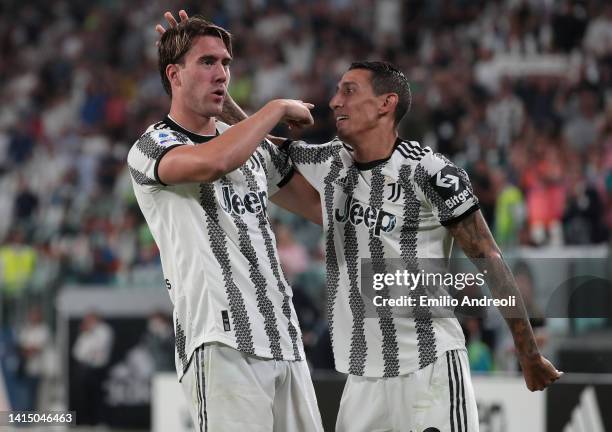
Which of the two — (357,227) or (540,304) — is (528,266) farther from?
(357,227)

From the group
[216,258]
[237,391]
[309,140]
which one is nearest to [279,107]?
[216,258]

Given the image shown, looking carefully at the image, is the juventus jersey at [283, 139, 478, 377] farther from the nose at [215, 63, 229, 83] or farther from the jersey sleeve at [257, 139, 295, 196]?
the nose at [215, 63, 229, 83]

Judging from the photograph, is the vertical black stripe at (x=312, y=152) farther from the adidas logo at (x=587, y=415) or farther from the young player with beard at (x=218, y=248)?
the adidas logo at (x=587, y=415)

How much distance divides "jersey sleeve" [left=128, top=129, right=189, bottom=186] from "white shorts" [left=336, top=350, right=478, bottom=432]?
1.28 meters

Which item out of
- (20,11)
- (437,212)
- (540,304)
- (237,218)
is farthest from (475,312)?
(20,11)

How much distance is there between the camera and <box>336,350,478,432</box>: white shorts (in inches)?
181

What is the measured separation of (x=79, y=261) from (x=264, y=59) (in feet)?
16.2

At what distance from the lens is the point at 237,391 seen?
14.1ft

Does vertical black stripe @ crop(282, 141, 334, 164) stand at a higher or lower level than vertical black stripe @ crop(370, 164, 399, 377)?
higher

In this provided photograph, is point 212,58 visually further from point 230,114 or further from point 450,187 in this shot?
point 450,187

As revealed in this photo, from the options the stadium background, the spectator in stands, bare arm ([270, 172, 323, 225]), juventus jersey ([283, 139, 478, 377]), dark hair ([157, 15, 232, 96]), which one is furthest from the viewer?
the spectator in stands

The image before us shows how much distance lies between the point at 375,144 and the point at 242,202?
2.34ft

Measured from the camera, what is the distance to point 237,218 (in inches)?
176

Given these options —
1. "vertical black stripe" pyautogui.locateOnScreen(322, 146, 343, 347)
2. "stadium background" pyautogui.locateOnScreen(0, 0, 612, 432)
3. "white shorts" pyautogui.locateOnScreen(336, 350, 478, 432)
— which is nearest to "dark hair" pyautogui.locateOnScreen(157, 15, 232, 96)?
"vertical black stripe" pyautogui.locateOnScreen(322, 146, 343, 347)
